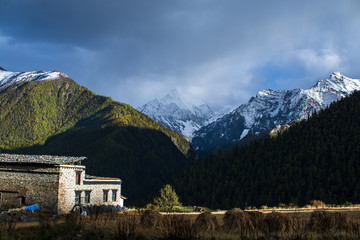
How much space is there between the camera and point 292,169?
418 ft

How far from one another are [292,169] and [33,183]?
10537 centimetres

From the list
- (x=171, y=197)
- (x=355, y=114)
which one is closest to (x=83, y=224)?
(x=171, y=197)

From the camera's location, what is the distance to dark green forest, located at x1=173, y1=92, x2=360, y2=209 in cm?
11150

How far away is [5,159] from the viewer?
4738cm

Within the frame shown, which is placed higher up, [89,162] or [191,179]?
[89,162]

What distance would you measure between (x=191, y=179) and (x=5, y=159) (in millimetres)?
114760

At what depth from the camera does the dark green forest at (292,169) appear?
366 ft

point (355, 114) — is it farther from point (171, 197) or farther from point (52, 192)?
point (52, 192)

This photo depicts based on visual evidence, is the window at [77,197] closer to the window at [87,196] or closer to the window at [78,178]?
the window at [78,178]

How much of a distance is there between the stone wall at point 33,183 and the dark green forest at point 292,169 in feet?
268

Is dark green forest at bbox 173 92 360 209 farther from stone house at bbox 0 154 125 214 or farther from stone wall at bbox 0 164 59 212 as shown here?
stone wall at bbox 0 164 59 212

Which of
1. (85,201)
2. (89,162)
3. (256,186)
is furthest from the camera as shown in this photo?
(89,162)

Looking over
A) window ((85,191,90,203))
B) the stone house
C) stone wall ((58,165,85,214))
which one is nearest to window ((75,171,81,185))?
stone wall ((58,165,85,214))

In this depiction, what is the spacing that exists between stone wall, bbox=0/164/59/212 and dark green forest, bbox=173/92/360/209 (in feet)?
268
